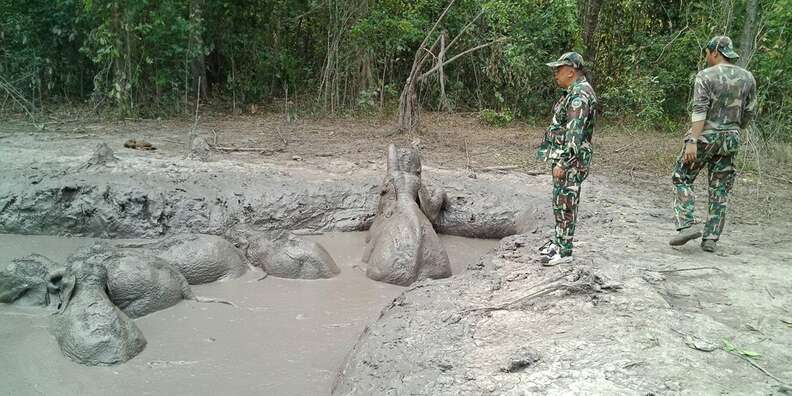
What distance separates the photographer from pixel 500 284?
4.73 m

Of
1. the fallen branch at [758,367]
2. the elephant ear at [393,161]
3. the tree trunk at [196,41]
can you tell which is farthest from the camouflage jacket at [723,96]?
the tree trunk at [196,41]

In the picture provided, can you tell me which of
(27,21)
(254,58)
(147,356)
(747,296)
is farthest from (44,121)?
(747,296)

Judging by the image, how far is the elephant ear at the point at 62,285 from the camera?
15.1 feet

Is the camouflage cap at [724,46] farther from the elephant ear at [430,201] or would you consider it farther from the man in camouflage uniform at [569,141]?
the elephant ear at [430,201]

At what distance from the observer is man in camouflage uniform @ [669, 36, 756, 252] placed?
16.8ft

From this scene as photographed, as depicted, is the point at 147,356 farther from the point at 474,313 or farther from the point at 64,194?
the point at 64,194

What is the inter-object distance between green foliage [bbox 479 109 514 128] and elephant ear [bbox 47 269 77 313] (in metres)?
9.24

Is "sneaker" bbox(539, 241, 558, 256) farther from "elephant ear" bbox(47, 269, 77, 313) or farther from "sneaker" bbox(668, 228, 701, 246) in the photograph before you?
"elephant ear" bbox(47, 269, 77, 313)

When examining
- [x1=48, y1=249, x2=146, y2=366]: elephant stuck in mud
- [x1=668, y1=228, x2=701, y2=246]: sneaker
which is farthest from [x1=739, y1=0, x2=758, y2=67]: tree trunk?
[x1=48, y1=249, x2=146, y2=366]: elephant stuck in mud

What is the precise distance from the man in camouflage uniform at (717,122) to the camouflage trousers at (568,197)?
1.11m

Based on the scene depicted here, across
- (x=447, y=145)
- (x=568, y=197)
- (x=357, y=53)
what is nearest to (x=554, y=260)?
(x=568, y=197)

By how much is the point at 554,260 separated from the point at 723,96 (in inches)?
78.2

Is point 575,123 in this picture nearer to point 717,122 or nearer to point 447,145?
point 717,122

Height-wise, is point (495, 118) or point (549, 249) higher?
point (495, 118)
